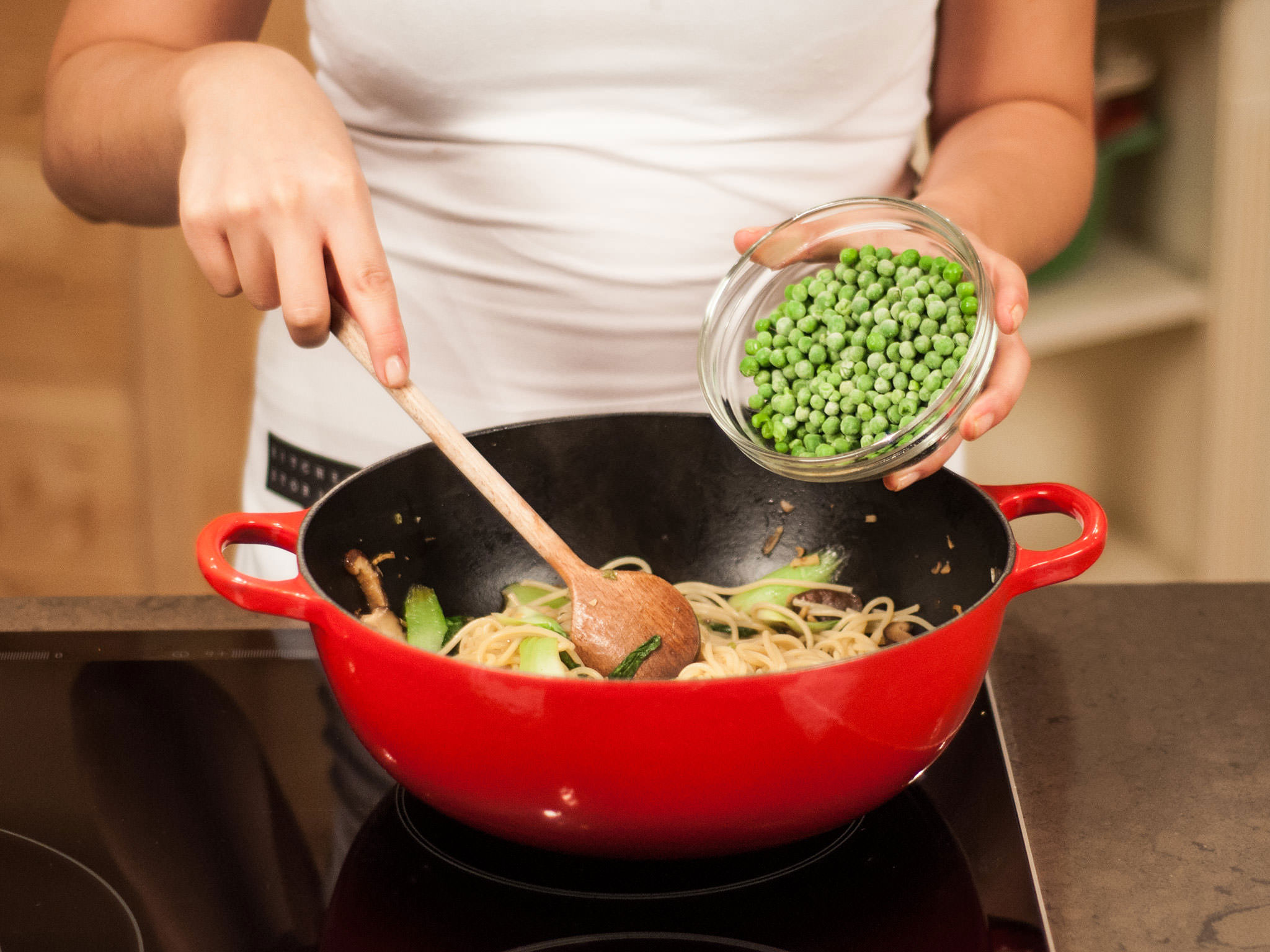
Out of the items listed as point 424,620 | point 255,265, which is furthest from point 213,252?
point 424,620

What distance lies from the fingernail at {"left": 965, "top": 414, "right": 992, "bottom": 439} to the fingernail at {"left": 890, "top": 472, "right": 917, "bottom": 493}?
0.06 metres

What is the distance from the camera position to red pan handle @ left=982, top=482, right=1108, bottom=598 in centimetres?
69

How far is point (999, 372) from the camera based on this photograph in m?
0.78

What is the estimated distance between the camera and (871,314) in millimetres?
861

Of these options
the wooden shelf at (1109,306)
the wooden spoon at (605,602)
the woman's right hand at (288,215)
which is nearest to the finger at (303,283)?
the woman's right hand at (288,215)

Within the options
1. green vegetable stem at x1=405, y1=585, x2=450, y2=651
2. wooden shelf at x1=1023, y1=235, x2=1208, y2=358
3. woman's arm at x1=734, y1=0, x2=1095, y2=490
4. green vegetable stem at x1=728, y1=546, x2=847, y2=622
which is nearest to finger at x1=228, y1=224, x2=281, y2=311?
green vegetable stem at x1=405, y1=585, x2=450, y2=651

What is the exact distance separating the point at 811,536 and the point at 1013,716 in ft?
0.73

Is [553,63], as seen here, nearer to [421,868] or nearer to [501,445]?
[501,445]

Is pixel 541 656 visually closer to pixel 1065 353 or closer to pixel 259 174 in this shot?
pixel 259 174

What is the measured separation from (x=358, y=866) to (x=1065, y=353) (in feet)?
6.60

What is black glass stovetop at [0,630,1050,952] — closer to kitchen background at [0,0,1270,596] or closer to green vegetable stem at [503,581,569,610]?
green vegetable stem at [503,581,569,610]

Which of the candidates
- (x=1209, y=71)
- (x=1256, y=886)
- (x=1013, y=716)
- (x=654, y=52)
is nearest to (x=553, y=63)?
(x=654, y=52)

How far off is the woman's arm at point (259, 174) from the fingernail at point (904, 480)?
0.33 m

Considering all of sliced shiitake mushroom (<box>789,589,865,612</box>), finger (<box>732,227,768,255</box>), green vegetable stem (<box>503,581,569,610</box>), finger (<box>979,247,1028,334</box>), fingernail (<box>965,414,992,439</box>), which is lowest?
green vegetable stem (<box>503,581,569,610</box>)
